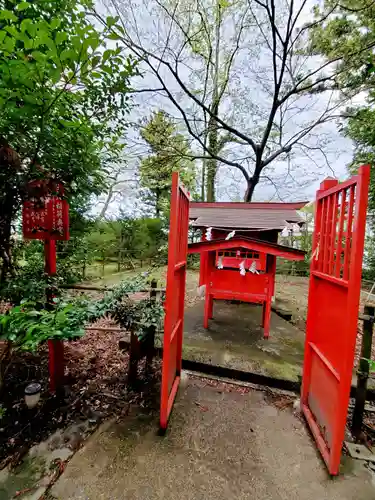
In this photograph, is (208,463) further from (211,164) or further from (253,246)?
(211,164)

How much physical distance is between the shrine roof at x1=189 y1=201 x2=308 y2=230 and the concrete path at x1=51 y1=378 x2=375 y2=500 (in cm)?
279

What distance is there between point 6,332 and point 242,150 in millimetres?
9784

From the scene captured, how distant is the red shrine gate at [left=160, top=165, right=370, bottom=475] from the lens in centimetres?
157

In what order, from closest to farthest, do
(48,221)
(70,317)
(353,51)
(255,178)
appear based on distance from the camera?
(70,317) → (48,221) → (353,51) → (255,178)

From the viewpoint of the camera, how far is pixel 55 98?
126cm

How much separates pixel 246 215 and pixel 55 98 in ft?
12.3

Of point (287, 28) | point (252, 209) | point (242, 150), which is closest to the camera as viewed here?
point (252, 209)

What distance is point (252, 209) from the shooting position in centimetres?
470

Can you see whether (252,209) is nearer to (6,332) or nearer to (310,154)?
(6,332)

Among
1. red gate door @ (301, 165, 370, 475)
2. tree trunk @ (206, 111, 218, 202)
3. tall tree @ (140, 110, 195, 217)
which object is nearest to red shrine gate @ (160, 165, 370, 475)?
red gate door @ (301, 165, 370, 475)

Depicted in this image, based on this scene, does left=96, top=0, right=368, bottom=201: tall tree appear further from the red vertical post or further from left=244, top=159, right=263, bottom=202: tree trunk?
the red vertical post

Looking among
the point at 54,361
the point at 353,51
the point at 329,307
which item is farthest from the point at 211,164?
the point at 54,361

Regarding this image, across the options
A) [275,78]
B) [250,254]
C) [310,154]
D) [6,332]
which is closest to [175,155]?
[275,78]

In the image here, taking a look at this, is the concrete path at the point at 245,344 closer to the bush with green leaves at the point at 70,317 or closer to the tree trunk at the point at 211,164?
the bush with green leaves at the point at 70,317
